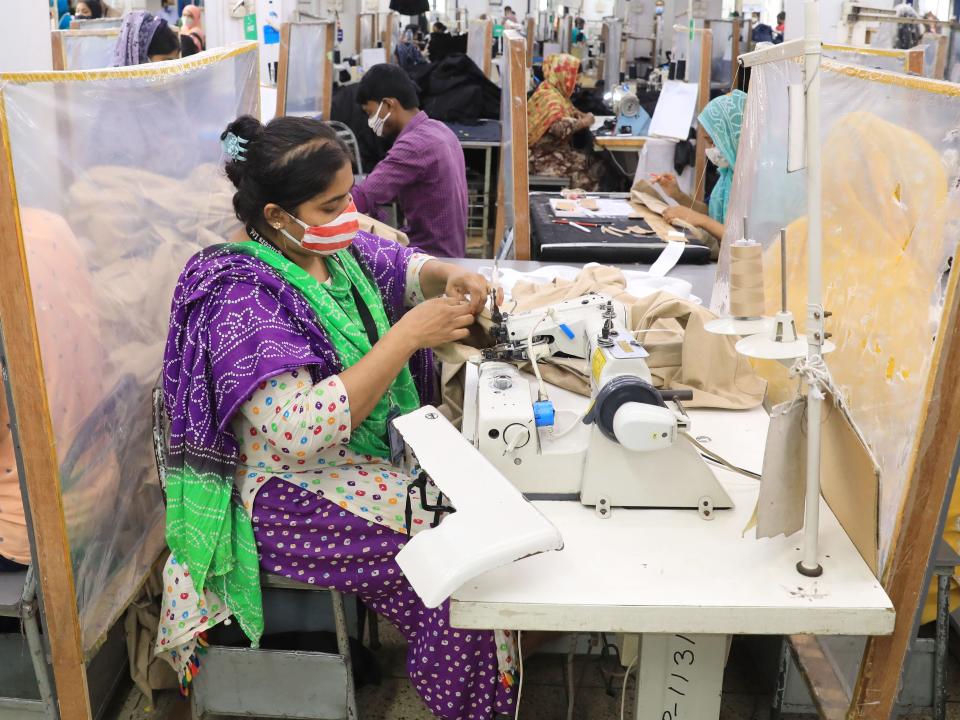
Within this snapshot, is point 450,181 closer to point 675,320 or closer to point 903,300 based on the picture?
point 675,320

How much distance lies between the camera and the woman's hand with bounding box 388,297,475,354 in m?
1.58

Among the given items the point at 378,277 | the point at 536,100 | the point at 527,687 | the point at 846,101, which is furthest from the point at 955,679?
the point at 536,100

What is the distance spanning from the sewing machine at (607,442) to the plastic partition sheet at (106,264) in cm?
66

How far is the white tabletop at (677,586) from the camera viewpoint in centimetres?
112

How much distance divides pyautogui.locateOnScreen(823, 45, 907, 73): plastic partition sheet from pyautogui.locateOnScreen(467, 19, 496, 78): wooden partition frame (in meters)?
4.91

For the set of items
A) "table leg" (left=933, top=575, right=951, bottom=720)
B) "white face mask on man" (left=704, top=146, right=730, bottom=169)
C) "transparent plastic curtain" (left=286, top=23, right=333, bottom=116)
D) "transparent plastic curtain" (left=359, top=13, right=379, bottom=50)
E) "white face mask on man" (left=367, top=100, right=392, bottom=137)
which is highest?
"transparent plastic curtain" (left=359, top=13, right=379, bottom=50)

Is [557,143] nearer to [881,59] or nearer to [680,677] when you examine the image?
[881,59]

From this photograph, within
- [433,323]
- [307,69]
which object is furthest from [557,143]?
[433,323]

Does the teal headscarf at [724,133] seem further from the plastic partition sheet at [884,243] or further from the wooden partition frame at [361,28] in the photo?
the wooden partition frame at [361,28]

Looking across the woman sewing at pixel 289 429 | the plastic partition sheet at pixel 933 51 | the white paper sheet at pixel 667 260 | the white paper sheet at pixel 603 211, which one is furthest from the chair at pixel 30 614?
the plastic partition sheet at pixel 933 51

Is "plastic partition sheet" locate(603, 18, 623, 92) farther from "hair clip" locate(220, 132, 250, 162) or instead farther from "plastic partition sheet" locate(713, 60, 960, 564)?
"hair clip" locate(220, 132, 250, 162)

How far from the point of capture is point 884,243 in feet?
4.53

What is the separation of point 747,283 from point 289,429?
73cm

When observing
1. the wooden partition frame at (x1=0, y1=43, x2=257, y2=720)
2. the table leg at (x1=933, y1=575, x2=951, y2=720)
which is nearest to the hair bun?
the wooden partition frame at (x1=0, y1=43, x2=257, y2=720)
